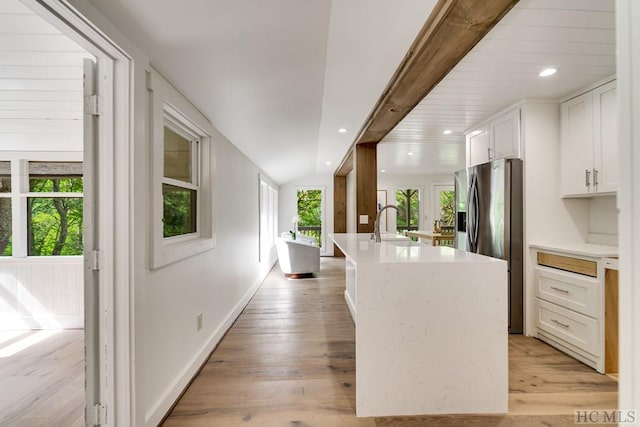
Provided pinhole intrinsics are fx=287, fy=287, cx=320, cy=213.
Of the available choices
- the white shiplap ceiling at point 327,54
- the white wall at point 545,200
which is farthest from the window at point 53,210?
the white wall at point 545,200

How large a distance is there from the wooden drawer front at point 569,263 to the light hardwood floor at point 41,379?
137 inches

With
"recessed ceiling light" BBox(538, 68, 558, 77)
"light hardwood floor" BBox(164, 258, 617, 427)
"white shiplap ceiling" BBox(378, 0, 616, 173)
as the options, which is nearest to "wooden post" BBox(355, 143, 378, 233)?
"white shiplap ceiling" BBox(378, 0, 616, 173)

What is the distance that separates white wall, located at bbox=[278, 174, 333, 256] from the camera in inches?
294

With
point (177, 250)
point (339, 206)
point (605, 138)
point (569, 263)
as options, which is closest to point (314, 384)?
point (177, 250)

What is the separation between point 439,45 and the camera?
145 centimetres

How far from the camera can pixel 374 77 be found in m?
1.99

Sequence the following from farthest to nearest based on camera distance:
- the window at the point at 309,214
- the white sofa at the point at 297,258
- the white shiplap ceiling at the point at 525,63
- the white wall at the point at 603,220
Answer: the window at the point at 309,214 → the white sofa at the point at 297,258 → the white wall at the point at 603,220 → the white shiplap ceiling at the point at 525,63

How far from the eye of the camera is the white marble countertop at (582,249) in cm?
207

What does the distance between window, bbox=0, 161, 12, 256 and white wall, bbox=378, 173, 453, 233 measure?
6633 mm

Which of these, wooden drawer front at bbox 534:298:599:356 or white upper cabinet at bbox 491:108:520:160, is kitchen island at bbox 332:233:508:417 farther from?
white upper cabinet at bbox 491:108:520:160

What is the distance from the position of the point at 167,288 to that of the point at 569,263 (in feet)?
9.67

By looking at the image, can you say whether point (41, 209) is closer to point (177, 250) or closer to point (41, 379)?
point (41, 379)

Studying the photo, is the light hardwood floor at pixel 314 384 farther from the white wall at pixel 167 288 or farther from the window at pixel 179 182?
the window at pixel 179 182

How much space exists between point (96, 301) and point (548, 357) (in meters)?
3.08
